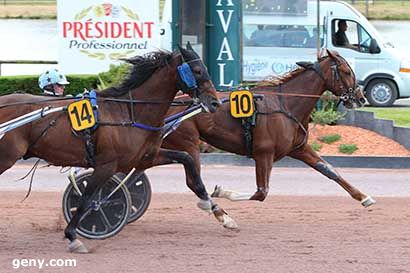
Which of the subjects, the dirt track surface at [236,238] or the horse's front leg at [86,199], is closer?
the dirt track surface at [236,238]

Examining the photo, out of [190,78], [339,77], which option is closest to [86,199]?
[190,78]

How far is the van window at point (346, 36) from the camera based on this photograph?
21.0 meters

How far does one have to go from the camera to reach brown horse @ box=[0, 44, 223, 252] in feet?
28.8

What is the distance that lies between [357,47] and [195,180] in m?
12.1

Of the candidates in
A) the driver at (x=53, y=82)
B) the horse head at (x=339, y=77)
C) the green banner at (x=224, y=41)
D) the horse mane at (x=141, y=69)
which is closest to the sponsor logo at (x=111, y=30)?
the green banner at (x=224, y=41)

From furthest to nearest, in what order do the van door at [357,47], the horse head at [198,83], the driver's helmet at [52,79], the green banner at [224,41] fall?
the van door at [357,47] < the green banner at [224,41] < the driver's helmet at [52,79] < the horse head at [198,83]

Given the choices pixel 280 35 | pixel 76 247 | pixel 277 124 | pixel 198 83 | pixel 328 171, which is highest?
pixel 198 83

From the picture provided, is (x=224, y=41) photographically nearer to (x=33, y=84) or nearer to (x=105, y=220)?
(x=33, y=84)

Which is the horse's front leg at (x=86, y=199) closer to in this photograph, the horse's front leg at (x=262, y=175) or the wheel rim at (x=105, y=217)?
the wheel rim at (x=105, y=217)

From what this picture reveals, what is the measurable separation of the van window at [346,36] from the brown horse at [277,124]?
10.4m

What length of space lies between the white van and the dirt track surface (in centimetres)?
810

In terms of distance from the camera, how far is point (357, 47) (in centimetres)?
2114

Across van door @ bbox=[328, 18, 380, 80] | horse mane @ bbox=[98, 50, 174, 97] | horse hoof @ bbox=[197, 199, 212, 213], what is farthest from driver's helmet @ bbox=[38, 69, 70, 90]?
van door @ bbox=[328, 18, 380, 80]

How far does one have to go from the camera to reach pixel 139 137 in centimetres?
887
